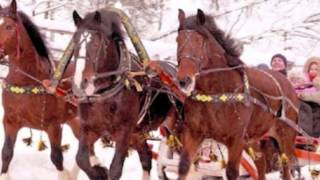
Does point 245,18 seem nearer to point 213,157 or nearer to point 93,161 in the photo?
point 213,157

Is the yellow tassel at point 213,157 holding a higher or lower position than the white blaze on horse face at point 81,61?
lower

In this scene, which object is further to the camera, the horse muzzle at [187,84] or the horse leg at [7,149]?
the horse leg at [7,149]

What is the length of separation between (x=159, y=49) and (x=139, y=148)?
6.08 meters

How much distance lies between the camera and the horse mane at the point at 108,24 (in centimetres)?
530

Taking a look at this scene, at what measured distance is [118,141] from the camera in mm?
5488

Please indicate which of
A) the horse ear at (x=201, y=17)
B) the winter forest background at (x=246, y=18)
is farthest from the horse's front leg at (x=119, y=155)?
the winter forest background at (x=246, y=18)

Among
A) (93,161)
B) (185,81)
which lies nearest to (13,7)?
(93,161)

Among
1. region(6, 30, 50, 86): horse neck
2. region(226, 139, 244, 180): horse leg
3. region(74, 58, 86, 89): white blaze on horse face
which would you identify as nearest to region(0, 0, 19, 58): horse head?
region(6, 30, 50, 86): horse neck

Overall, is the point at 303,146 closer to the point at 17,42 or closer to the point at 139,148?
the point at 139,148

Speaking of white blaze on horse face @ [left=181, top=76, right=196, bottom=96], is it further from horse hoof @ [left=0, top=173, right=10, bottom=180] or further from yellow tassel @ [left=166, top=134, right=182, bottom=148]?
horse hoof @ [left=0, top=173, right=10, bottom=180]

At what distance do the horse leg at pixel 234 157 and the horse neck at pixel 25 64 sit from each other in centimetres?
208

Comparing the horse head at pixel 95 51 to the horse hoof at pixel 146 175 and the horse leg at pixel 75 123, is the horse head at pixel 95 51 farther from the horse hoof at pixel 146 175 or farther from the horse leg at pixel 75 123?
the horse hoof at pixel 146 175

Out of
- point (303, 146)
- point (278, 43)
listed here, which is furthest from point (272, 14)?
point (303, 146)

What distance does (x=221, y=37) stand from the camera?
5699 mm
